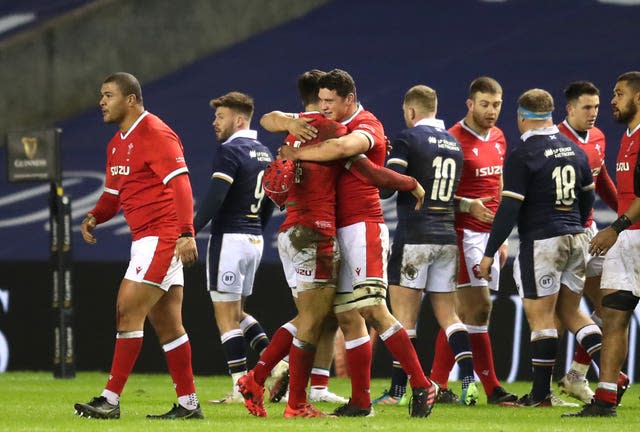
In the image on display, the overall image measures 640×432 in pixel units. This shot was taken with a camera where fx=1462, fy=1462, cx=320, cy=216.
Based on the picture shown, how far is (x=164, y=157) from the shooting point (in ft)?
29.4

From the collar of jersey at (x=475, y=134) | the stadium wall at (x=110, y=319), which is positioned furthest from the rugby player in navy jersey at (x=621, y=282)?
the stadium wall at (x=110, y=319)

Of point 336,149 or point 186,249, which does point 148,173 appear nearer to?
point 186,249

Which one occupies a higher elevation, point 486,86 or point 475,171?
point 486,86

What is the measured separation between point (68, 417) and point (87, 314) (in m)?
5.70

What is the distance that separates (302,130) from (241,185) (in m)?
2.48

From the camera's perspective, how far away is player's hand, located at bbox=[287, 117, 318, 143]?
897cm

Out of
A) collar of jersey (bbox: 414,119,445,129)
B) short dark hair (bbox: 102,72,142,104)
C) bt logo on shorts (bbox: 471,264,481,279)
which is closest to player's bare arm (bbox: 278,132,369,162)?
short dark hair (bbox: 102,72,142,104)

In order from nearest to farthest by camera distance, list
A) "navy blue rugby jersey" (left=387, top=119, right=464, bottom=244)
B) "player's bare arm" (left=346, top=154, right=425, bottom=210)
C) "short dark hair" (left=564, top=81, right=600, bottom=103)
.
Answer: "player's bare arm" (left=346, top=154, right=425, bottom=210) → "navy blue rugby jersey" (left=387, top=119, right=464, bottom=244) → "short dark hair" (left=564, top=81, right=600, bottom=103)

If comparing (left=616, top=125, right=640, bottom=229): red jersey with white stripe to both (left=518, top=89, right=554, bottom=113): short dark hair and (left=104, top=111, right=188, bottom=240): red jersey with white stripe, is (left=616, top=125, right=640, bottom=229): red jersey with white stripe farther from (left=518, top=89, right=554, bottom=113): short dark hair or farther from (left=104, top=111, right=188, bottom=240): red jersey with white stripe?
(left=104, top=111, right=188, bottom=240): red jersey with white stripe

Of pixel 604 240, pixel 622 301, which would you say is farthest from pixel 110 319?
pixel 604 240

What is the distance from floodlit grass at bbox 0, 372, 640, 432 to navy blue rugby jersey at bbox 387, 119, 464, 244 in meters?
1.30

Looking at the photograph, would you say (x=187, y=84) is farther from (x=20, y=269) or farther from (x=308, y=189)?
(x=308, y=189)

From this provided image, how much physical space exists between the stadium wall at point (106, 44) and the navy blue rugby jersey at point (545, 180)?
9449 millimetres

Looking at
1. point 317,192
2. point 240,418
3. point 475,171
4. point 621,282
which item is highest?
point 475,171
